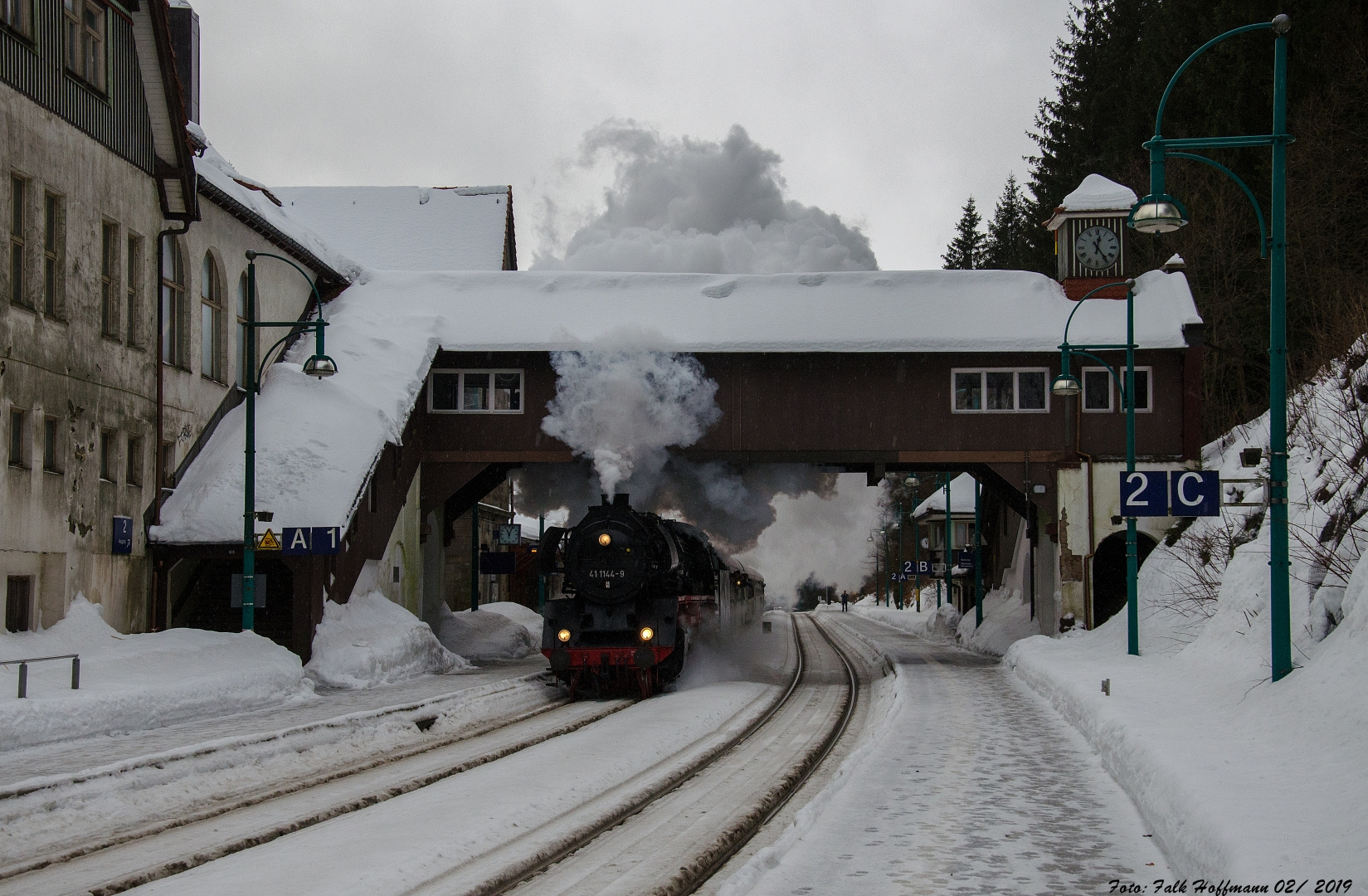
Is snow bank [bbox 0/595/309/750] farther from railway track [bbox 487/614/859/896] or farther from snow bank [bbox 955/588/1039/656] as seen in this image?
snow bank [bbox 955/588/1039/656]

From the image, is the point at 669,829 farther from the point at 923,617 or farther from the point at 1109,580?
the point at 923,617

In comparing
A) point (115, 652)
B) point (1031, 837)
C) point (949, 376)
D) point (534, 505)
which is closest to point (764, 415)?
point (949, 376)

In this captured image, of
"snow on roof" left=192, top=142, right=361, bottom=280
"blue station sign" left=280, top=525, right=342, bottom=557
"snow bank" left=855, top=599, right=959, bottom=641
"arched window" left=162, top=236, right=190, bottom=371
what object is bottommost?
"snow bank" left=855, top=599, right=959, bottom=641

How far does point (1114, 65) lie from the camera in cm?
4950

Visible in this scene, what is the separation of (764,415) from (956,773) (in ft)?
54.3

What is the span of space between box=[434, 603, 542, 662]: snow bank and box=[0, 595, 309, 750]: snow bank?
31.8ft

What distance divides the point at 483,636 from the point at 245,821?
829 inches

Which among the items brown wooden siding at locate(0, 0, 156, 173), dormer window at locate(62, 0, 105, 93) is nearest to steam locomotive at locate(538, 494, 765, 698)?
brown wooden siding at locate(0, 0, 156, 173)

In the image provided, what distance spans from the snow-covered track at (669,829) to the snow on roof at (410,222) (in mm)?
31466

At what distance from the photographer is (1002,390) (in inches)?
1076

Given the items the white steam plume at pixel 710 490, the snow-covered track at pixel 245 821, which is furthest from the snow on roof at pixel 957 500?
the snow-covered track at pixel 245 821

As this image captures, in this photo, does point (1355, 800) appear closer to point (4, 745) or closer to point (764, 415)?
point (4, 745)

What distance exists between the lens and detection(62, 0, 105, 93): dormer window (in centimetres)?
1795

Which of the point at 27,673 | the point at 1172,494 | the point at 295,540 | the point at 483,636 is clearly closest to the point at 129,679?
the point at 27,673
